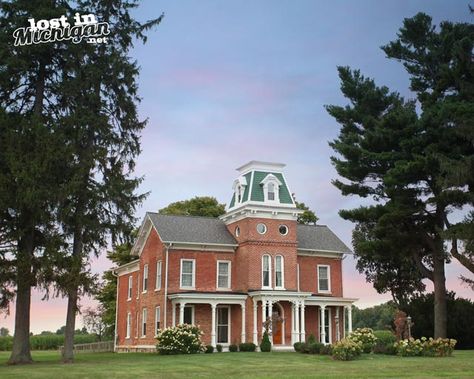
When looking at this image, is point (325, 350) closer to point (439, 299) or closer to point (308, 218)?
point (439, 299)

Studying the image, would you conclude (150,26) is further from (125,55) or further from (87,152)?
(87,152)

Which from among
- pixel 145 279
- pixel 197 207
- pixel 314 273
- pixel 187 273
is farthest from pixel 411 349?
pixel 197 207

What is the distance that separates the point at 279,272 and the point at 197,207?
21.6 metres

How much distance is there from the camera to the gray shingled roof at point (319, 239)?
41.5 meters

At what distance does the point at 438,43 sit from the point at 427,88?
2.80 meters

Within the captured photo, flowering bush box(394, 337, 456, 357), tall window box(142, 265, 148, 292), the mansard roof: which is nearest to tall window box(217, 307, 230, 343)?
the mansard roof

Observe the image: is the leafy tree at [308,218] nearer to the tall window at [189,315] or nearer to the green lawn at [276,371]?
the tall window at [189,315]

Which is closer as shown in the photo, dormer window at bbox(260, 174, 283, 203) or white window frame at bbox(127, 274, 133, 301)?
dormer window at bbox(260, 174, 283, 203)

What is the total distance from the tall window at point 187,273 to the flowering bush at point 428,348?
1450 cm

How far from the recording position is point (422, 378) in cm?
1712

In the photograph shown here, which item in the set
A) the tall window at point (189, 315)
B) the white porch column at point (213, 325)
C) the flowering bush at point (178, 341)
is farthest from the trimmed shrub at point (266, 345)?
the tall window at point (189, 315)

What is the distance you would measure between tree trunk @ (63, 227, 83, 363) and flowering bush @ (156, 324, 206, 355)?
6.39m

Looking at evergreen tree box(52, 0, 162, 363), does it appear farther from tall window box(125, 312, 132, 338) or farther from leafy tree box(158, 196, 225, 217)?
leafy tree box(158, 196, 225, 217)

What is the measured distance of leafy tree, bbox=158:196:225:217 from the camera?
57688 millimetres
